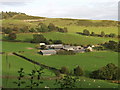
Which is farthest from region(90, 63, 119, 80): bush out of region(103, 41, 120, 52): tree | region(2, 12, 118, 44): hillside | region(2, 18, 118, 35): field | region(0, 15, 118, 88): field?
region(2, 18, 118, 35): field

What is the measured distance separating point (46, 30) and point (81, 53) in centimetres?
4052

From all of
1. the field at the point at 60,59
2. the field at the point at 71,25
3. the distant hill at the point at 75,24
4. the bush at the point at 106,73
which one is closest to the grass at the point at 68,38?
the field at the point at 60,59

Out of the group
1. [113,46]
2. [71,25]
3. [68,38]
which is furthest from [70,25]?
[113,46]

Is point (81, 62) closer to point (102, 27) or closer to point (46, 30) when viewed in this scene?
point (46, 30)

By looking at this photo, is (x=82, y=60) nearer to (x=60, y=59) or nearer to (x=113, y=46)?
(x=60, y=59)

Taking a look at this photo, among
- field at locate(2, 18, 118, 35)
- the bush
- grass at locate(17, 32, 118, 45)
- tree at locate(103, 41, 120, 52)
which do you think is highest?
field at locate(2, 18, 118, 35)

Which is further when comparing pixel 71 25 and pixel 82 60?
pixel 71 25

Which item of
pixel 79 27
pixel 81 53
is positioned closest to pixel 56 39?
pixel 81 53

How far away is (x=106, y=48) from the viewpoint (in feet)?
278

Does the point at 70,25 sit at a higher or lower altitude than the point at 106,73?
higher

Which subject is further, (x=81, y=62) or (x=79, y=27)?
(x=79, y=27)

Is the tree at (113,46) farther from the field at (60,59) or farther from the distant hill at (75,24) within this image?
the distant hill at (75,24)

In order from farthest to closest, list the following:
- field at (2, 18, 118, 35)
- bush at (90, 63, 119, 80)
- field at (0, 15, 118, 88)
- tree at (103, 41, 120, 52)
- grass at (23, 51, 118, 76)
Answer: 1. field at (2, 18, 118, 35)
2. tree at (103, 41, 120, 52)
3. grass at (23, 51, 118, 76)
4. bush at (90, 63, 119, 80)
5. field at (0, 15, 118, 88)

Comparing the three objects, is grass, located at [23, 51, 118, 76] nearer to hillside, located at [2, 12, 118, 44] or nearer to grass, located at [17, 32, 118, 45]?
grass, located at [17, 32, 118, 45]
